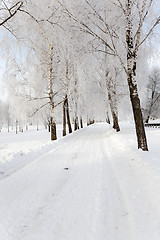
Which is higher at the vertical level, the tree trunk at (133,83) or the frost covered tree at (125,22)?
the frost covered tree at (125,22)

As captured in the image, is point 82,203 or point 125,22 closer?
point 82,203

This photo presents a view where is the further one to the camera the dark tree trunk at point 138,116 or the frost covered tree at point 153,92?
the frost covered tree at point 153,92

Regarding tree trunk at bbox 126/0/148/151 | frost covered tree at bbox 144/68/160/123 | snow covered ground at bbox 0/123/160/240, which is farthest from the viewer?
frost covered tree at bbox 144/68/160/123

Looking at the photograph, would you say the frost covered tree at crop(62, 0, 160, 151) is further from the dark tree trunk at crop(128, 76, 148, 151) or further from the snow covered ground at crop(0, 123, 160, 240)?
the snow covered ground at crop(0, 123, 160, 240)

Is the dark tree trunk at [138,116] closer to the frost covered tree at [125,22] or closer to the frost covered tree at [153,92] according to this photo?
the frost covered tree at [125,22]

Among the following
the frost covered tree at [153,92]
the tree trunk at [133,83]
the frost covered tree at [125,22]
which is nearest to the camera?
the frost covered tree at [125,22]

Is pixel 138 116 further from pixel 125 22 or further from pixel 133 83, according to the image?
pixel 125 22

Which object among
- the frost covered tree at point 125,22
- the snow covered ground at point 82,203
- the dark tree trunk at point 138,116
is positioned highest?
the frost covered tree at point 125,22

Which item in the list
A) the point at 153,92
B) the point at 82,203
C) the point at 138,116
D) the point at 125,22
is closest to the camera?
the point at 82,203

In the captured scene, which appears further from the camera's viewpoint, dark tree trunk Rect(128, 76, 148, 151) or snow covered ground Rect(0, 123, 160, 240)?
dark tree trunk Rect(128, 76, 148, 151)

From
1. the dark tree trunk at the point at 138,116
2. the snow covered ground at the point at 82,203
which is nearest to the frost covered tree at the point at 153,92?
the dark tree trunk at the point at 138,116

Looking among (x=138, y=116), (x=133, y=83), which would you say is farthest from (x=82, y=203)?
(x=133, y=83)

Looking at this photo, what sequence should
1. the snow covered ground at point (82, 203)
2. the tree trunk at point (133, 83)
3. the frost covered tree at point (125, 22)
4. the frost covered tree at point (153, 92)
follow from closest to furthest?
the snow covered ground at point (82, 203)
the frost covered tree at point (125, 22)
the tree trunk at point (133, 83)
the frost covered tree at point (153, 92)

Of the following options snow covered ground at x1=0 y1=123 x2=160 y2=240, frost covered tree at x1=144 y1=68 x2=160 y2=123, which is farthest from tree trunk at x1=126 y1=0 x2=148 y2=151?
frost covered tree at x1=144 y1=68 x2=160 y2=123
